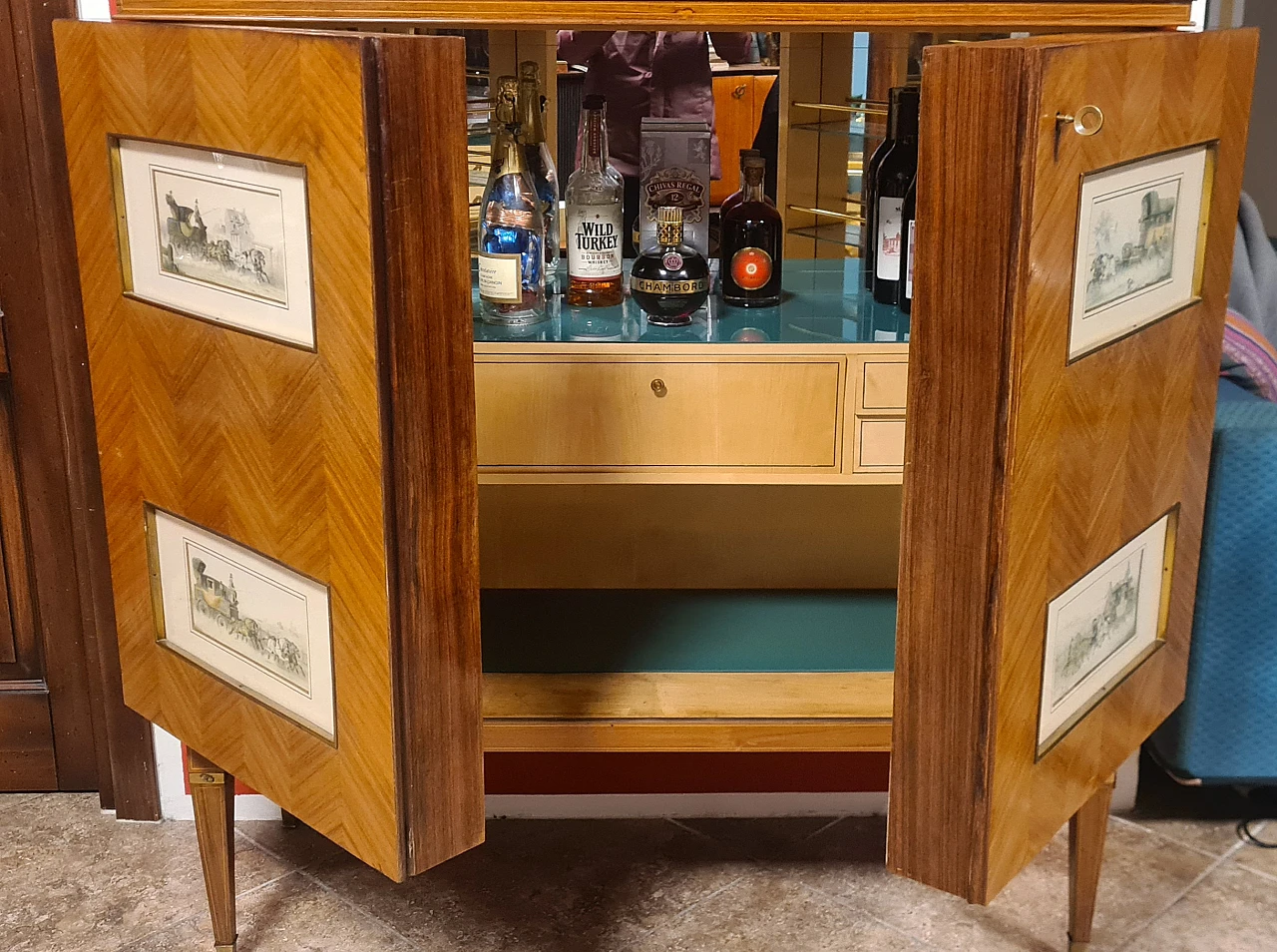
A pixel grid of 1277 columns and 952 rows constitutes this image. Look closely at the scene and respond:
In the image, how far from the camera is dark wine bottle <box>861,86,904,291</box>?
176 cm

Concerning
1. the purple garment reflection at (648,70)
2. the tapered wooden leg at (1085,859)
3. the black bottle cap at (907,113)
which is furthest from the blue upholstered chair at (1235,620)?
the purple garment reflection at (648,70)

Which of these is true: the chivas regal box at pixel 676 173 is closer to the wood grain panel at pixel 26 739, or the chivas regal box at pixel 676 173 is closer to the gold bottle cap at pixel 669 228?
the gold bottle cap at pixel 669 228

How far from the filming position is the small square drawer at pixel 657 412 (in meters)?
1.57

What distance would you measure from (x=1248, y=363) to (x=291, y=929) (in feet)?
5.06

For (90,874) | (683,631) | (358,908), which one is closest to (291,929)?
(358,908)

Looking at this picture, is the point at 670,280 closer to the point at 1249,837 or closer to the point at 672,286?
the point at 672,286

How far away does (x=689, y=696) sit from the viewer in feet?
5.46

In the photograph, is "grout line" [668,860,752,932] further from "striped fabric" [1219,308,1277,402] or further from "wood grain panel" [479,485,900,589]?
"striped fabric" [1219,308,1277,402]

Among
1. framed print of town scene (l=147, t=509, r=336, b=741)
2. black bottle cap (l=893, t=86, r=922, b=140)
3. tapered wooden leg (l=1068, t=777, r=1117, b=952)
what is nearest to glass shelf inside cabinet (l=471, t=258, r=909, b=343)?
black bottle cap (l=893, t=86, r=922, b=140)

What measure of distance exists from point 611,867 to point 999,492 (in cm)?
112

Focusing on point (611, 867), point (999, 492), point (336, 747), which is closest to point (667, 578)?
point (611, 867)

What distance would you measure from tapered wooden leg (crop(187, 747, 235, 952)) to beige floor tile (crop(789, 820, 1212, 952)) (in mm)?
778

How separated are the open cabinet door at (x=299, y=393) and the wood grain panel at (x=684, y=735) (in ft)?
1.27

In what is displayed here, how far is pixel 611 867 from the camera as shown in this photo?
1943mm
